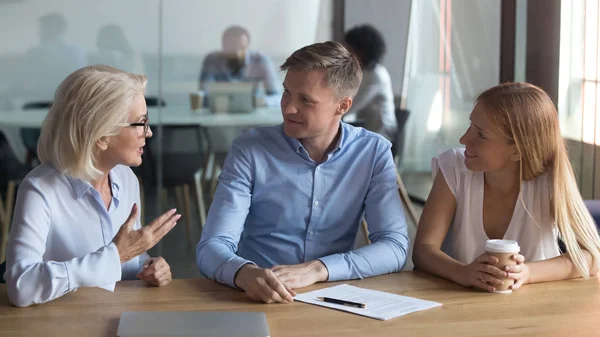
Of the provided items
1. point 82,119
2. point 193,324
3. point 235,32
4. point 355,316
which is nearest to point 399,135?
point 235,32

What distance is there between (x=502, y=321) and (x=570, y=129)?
3.94m

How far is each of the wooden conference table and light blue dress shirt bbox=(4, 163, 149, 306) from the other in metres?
0.04

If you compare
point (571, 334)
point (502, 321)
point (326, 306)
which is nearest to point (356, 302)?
point (326, 306)

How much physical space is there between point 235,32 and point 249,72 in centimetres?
25

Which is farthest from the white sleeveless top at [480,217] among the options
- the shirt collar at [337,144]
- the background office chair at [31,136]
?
the background office chair at [31,136]

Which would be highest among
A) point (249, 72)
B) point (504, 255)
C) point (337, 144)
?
point (249, 72)

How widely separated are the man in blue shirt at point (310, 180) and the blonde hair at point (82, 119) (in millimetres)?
419

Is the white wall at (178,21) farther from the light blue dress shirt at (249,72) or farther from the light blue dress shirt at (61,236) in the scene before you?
the light blue dress shirt at (61,236)

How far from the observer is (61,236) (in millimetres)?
2113

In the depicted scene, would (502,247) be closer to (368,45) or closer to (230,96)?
(230,96)

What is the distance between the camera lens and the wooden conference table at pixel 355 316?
169cm

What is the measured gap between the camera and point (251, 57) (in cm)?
495

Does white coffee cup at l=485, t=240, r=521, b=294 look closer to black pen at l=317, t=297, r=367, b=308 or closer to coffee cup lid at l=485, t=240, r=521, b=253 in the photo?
coffee cup lid at l=485, t=240, r=521, b=253

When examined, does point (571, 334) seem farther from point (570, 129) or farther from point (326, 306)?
point (570, 129)
